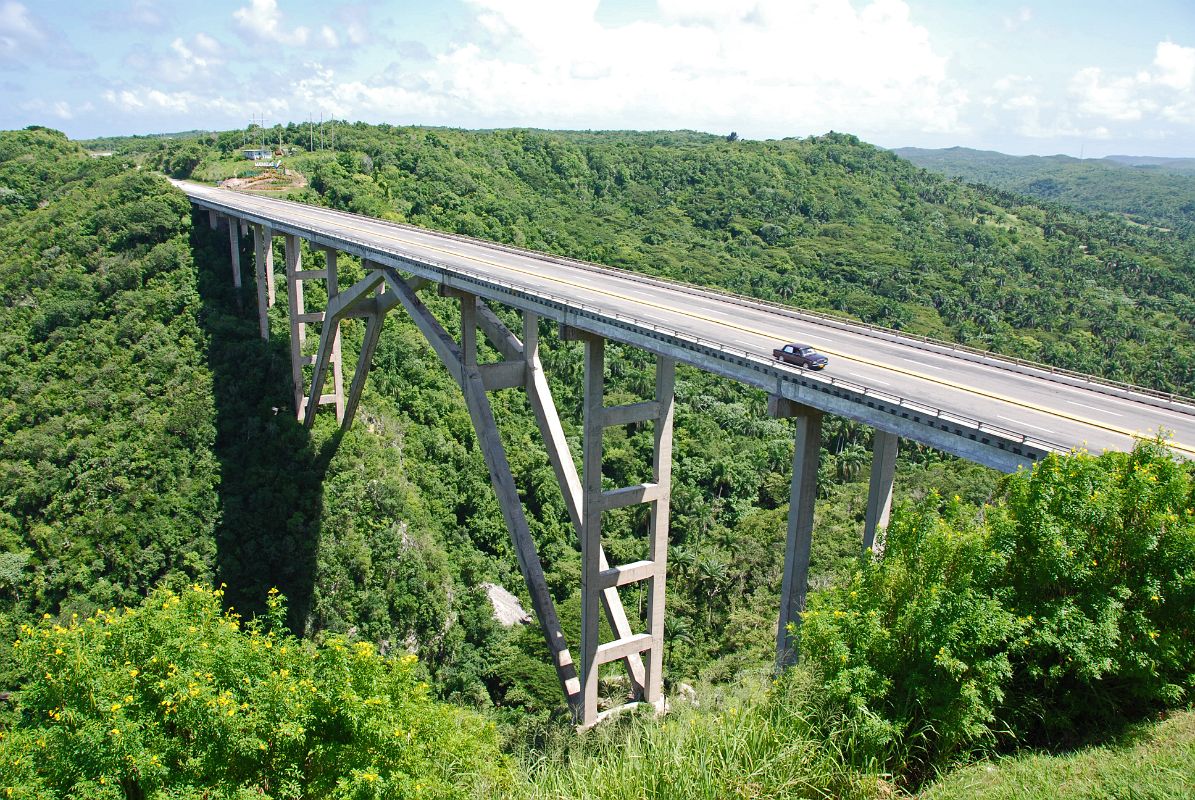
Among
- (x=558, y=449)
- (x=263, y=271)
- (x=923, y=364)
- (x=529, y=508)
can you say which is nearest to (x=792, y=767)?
(x=923, y=364)

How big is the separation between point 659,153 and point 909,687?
110 meters

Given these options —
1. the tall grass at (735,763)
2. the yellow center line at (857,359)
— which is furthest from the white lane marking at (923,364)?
the tall grass at (735,763)

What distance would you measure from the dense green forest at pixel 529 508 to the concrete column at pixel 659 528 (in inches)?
89.9

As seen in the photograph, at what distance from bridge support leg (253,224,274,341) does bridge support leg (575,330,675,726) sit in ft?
92.9

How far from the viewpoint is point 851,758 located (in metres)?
11.8

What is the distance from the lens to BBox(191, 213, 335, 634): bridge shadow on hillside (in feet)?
122

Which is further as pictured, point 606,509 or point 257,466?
point 257,466

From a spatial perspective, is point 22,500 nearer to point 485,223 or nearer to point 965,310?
point 485,223

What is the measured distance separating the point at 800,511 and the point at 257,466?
31613 mm

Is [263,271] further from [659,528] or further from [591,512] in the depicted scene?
[659,528]

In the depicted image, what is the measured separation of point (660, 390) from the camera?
25.3 meters

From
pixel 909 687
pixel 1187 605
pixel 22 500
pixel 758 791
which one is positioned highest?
pixel 1187 605

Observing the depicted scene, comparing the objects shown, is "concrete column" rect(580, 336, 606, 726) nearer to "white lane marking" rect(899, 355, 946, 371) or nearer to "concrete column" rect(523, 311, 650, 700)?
"concrete column" rect(523, 311, 650, 700)

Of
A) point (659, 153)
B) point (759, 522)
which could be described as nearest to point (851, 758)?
point (759, 522)
